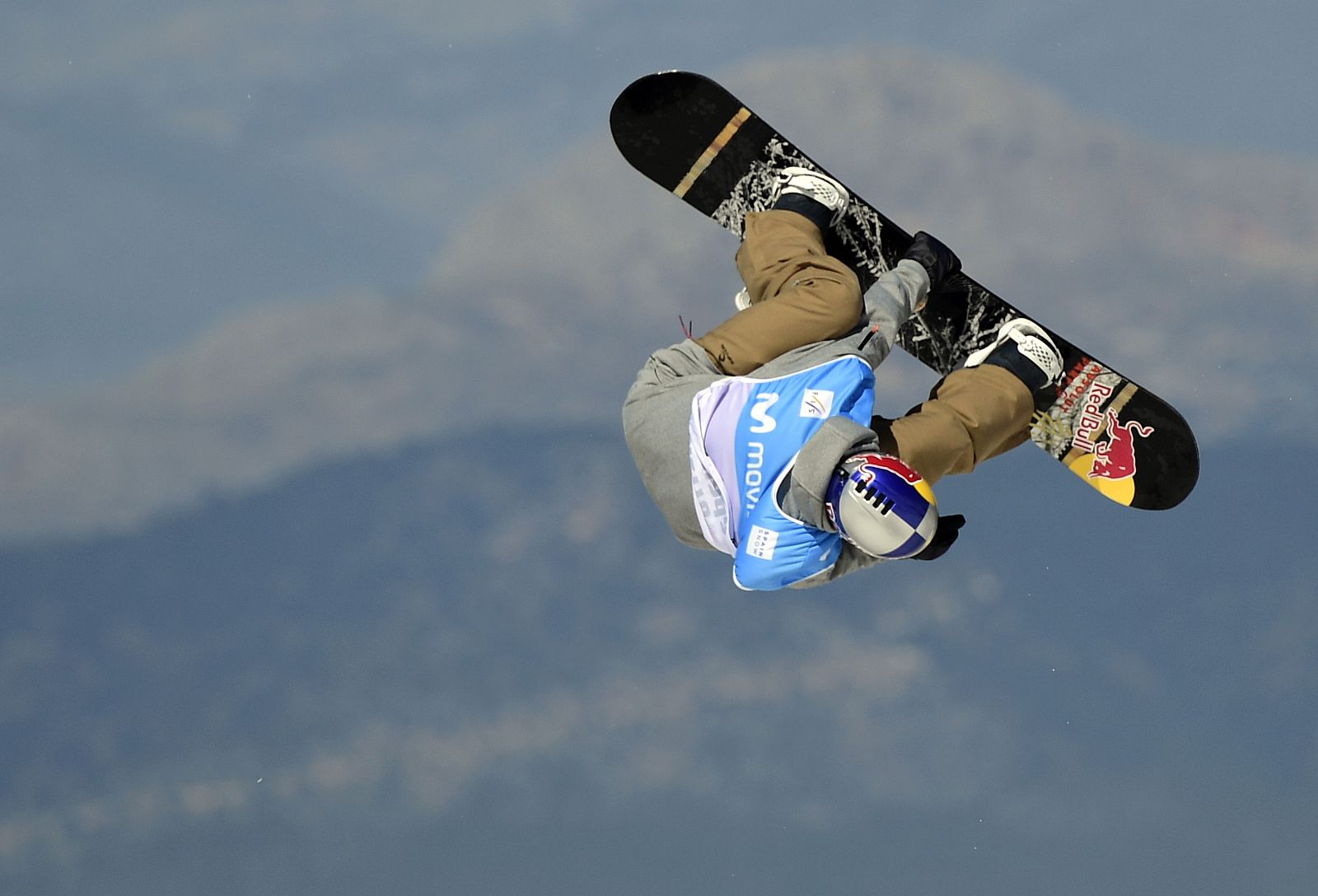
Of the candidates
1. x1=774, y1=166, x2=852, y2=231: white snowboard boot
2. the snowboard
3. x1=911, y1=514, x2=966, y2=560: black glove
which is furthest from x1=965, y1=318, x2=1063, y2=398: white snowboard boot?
x1=911, y1=514, x2=966, y2=560: black glove

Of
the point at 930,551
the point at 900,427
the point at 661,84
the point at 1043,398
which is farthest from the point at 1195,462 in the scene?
the point at 661,84

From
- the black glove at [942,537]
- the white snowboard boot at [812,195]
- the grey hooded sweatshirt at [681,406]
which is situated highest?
the white snowboard boot at [812,195]

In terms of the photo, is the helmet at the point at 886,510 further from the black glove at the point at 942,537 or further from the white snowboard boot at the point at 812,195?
the white snowboard boot at the point at 812,195

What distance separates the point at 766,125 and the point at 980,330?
183 centimetres

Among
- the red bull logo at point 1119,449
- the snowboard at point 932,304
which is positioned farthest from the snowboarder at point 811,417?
the red bull logo at point 1119,449

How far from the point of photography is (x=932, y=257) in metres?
8.96

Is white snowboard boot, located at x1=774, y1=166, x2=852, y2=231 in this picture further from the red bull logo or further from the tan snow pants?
the red bull logo

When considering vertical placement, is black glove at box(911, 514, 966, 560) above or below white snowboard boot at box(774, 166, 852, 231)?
below

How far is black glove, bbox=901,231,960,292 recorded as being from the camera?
893cm

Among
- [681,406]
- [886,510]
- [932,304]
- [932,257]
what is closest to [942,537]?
[886,510]

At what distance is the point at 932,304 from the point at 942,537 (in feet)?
9.79

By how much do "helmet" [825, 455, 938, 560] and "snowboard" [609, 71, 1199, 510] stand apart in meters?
2.59

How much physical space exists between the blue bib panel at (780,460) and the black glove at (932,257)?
1354 millimetres

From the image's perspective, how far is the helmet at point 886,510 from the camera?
22.6 ft
